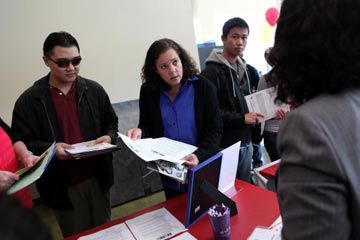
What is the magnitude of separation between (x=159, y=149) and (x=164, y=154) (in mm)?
77

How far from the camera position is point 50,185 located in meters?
1.90

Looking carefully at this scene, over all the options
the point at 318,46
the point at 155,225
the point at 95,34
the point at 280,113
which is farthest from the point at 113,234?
the point at 95,34

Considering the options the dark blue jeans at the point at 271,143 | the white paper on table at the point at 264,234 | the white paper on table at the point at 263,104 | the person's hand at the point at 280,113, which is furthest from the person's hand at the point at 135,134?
the dark blue jeans at the point at 271,143

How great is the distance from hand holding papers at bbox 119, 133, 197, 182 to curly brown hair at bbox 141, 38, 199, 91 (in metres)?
0.41

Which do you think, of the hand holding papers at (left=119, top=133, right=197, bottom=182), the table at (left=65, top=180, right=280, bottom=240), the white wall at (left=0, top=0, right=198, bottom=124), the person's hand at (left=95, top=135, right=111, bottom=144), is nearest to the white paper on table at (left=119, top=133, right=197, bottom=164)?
the hand holding papers at (left=119, top=133, right=197, bottom=182)

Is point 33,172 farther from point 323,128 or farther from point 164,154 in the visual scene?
point 323,128

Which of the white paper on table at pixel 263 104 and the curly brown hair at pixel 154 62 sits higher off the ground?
the curly brown hair at pixel 154 62

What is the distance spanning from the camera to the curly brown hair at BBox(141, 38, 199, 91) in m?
1.79

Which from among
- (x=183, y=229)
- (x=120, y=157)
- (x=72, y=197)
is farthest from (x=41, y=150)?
(x=120, y=157)

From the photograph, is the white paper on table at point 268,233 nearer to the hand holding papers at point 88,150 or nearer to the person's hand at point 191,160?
the person's hand at point 191,160

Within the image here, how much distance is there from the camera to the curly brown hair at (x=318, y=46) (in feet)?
1.90

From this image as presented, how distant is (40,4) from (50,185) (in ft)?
5.73

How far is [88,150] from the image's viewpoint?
1.63 m

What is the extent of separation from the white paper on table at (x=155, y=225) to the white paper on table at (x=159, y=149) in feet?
0.93
